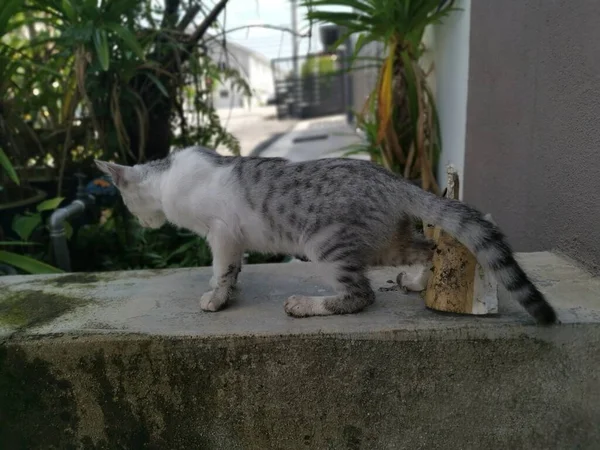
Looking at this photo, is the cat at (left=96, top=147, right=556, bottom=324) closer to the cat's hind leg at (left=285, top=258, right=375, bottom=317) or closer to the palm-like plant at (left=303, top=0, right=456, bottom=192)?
the cat's hind leg at (left=285, top=258, right=375, bottom=317)

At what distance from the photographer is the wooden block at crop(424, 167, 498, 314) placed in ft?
5.26

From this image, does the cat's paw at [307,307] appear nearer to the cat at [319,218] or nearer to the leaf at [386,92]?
the cat at [319,218]

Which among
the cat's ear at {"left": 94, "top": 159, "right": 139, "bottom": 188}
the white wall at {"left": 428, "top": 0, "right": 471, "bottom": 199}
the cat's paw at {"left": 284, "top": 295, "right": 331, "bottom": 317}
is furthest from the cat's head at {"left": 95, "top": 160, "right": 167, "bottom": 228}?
Answer: the white wall at {"left": 428, "top": 0, "right": 471, "bottom": 199}

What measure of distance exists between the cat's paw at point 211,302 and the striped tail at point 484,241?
2.39ft

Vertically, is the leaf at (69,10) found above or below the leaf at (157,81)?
above

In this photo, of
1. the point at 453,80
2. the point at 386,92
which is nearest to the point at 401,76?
the point at 386,92

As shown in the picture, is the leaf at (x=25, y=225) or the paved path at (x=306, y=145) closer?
the leaf at (x=25, y=225)

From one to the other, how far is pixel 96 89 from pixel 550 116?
2.79 metres

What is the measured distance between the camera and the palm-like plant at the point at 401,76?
3279mm

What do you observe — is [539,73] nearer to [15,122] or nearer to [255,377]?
[255,377]

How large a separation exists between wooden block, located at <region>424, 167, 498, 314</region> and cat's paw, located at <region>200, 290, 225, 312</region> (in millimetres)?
727

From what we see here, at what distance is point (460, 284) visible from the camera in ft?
5.33

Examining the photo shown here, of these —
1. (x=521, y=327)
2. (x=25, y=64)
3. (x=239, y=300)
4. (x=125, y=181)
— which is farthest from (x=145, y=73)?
(x=521, y=327)

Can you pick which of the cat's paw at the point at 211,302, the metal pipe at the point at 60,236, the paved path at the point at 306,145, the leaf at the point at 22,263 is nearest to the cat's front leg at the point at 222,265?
the cat's paw at the point at 211,302
